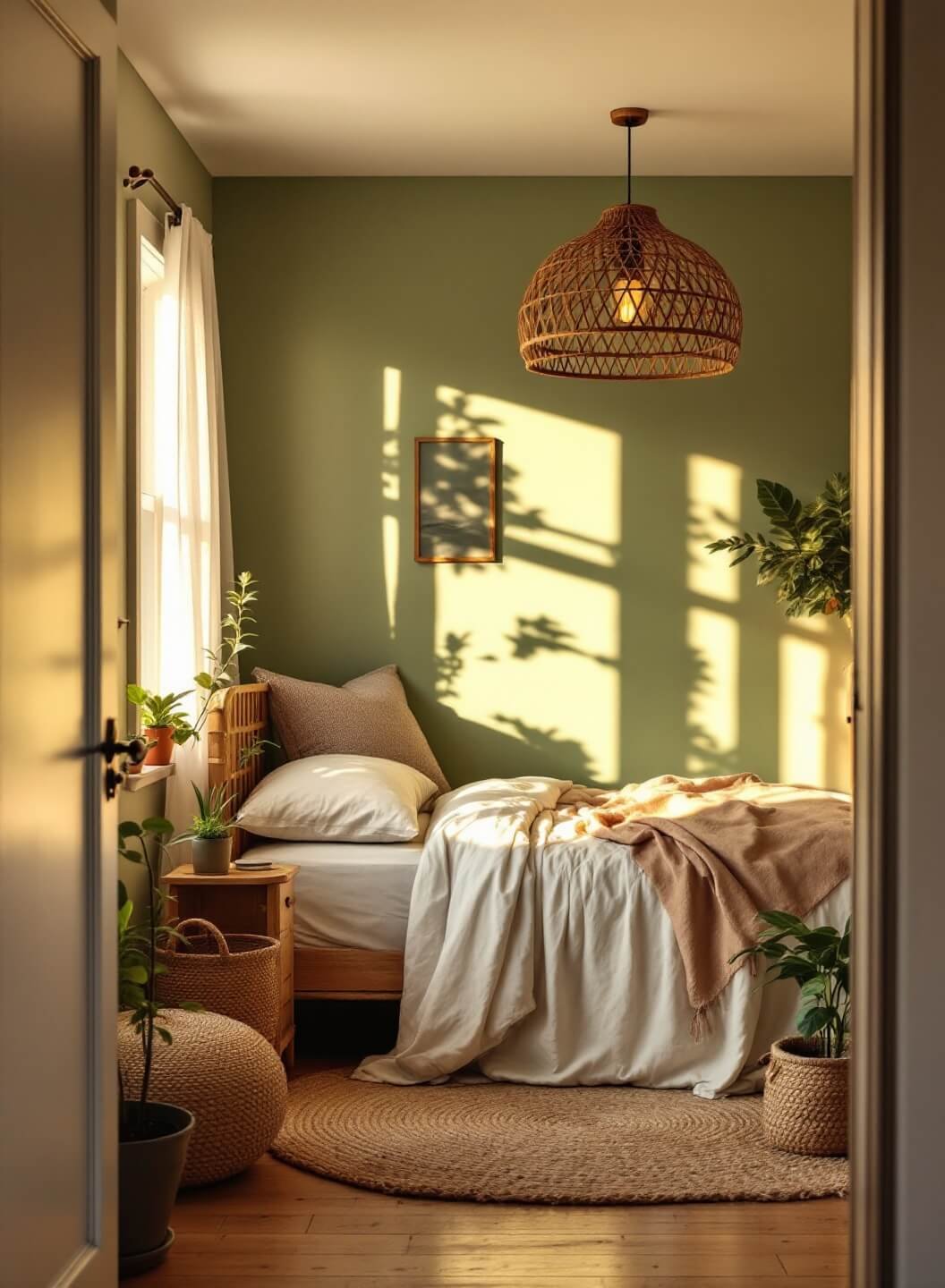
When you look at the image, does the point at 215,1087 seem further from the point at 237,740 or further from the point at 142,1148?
the point at 237,740

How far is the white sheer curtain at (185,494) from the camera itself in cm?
440

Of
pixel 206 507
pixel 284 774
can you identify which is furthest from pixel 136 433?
pixel 284 774

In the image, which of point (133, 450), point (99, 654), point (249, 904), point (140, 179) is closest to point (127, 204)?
point (140, 179)

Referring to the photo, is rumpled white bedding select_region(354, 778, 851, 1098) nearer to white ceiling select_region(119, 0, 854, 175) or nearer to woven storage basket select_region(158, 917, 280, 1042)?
woven storage basket select_region(158, 917, 280, 1042)

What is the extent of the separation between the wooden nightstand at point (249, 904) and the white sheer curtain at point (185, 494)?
1.45 feet

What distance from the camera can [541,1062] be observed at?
3.89 meters

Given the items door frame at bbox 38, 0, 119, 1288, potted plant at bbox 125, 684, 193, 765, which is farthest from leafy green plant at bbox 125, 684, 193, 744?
door frame at bbox 38, 0, 119, 1288

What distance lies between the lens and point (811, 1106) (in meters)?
3.30

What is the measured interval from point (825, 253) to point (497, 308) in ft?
4.19

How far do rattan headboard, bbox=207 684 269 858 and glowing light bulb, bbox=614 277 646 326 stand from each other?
1.69 metres

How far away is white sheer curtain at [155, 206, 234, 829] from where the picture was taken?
4.40 meters

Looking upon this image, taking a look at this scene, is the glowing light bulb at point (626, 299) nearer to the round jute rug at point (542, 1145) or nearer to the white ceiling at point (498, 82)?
the white ceiling at point (498, 82)

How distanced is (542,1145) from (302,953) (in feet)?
3.45

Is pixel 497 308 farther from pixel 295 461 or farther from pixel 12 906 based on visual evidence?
pixel 12 906
